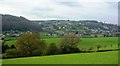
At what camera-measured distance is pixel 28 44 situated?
5284 centimetres

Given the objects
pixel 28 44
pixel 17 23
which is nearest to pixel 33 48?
pixel 28 44

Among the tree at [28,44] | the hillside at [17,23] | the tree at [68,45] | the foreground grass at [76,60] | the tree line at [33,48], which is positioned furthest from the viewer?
the hillside at [17,23]

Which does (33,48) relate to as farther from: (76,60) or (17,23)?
(17,23)

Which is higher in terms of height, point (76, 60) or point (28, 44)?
point (28, 44)

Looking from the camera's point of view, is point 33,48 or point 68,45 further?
point 68,45

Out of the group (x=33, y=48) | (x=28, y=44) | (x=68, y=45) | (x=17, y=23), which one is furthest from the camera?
(x=17, y=23)

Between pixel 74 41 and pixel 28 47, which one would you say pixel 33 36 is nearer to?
pixel 28 47

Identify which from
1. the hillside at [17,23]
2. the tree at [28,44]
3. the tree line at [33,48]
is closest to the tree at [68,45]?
the tree line at [33,48]

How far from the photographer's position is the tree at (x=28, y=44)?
51381mm

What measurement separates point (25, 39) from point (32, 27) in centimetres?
13259

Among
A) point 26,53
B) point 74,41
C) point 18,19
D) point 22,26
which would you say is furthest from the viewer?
point 18,19

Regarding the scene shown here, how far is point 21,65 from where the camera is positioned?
25.3 metres

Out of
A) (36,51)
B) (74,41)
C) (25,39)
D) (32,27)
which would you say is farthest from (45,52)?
(32,27)

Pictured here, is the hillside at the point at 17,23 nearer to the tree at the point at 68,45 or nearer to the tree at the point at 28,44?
the tree at the point at 68,45
